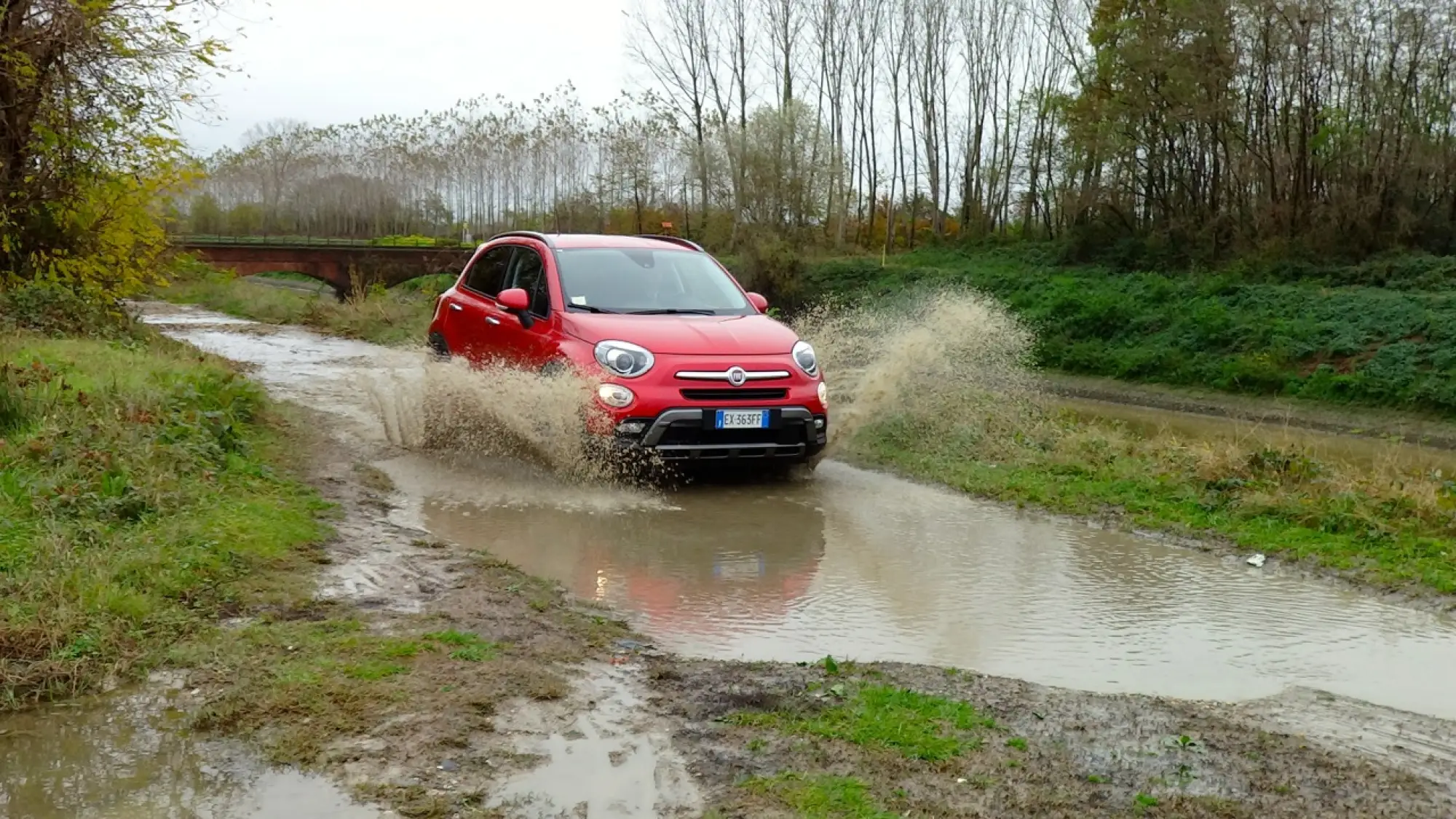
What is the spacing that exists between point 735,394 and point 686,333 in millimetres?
608

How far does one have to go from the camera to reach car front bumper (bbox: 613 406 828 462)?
855 centimetres

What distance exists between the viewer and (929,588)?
658cm

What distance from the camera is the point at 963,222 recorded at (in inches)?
1983

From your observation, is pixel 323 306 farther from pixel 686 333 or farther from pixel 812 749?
pixel 812 749

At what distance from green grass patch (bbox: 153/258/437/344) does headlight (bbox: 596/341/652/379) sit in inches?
428

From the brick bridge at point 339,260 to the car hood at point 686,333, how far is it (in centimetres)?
3942

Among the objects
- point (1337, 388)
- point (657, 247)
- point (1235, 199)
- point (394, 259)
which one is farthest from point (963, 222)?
point (657, 247)

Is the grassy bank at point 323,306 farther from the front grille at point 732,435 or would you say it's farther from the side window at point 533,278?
the front grille at point 732,435

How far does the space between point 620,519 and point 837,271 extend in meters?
33.5

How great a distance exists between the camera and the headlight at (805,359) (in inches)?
360

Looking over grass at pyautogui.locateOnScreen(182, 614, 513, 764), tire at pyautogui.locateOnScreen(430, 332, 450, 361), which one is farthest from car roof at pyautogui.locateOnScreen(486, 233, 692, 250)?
grass at pyautogui.locateOnScreen(182, 614, 513, 764)

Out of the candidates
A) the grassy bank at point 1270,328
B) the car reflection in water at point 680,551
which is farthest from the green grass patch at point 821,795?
the grassy bank at point 1270,328

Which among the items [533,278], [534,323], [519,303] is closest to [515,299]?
[519,303]

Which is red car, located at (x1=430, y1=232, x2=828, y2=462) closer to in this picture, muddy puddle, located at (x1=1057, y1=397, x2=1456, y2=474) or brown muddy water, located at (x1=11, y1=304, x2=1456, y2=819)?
brown muddy water, located at (x1=11, y1=304, x2=1456, y2=819)
